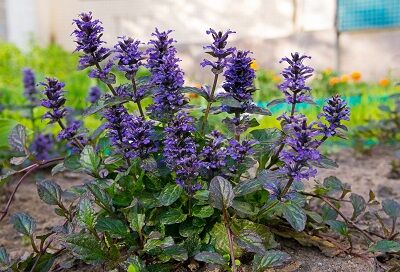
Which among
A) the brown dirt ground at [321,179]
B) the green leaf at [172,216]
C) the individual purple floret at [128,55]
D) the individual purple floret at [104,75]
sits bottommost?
the brown dirt ground at [321,179]

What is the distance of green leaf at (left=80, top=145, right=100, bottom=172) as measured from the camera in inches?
69.3

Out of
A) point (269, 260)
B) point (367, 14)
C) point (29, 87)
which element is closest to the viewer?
point (269, 260)

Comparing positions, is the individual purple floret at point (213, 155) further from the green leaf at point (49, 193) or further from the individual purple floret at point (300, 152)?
the green leaf at point (49, 193)

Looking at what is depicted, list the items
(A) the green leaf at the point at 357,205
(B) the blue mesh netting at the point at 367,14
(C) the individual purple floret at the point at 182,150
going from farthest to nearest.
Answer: (B) the blue mesh netting at the point at 367,14, (A) the green leaf at the point at 357,205, (C) the individual purple floret at the point at 182,150

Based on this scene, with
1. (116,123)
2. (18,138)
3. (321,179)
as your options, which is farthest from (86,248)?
(321,179)

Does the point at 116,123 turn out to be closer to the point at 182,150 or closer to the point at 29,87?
the point at 182,150

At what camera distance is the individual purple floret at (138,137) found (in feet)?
5.30

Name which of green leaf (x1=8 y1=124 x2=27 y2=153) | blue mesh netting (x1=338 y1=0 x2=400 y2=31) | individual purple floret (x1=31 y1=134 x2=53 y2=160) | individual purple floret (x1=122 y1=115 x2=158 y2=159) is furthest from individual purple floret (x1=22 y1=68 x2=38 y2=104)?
blue mesh netting (x1=338 y1=0 x2=400 y2=31)

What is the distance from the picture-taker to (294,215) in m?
1.56

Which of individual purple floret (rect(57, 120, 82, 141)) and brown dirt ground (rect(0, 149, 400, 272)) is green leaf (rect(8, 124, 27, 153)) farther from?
brown dirt ground (rect(0, 149, 400, 272))

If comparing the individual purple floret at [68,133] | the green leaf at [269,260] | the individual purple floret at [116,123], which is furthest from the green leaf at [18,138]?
the green leaf at [269,260]

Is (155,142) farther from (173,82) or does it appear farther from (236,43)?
(236,43)

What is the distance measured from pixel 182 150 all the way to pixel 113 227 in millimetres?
284

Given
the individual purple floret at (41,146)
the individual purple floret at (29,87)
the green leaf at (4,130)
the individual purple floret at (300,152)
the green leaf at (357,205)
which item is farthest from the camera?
the individual purple floret at (29,87)
